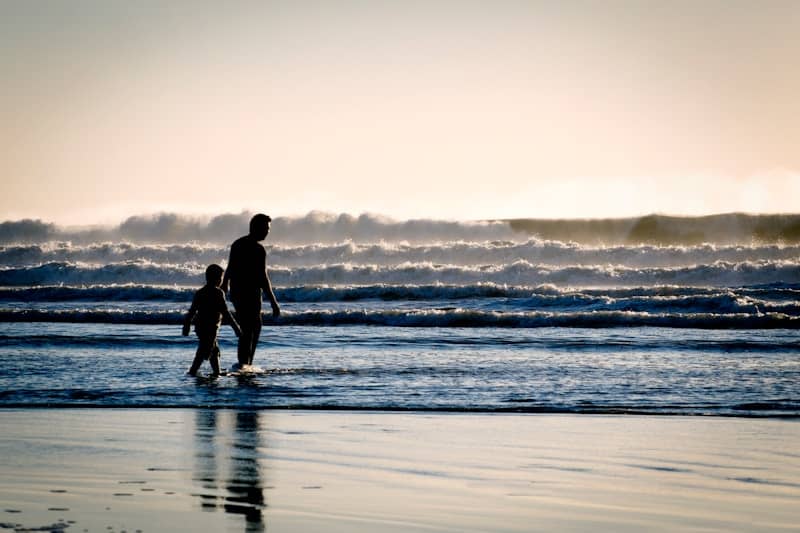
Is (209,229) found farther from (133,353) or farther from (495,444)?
(495,444)

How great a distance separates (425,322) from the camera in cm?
2066

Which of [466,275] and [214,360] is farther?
[466,275]

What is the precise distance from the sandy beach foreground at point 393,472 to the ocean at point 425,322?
43.8 inches

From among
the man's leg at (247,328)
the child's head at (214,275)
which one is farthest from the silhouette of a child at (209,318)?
the man's leg at (247,328)

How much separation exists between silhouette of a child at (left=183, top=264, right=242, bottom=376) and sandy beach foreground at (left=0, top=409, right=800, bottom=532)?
112 inches

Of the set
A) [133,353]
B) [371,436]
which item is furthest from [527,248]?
[371,436]

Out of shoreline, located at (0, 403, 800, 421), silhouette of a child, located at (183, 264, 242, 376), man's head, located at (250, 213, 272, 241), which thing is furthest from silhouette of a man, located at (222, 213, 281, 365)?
shoreline, located at (0, 403, 800, 421)

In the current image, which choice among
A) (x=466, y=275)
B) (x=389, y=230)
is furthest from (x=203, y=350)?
(x=389, y=230)

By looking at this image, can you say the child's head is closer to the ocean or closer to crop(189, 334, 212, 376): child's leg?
crop(189, 334, 212, 376): child's leg

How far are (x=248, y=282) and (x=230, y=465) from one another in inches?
226

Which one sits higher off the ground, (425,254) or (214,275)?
(425,254)

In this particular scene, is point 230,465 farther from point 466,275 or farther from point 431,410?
point 466,275

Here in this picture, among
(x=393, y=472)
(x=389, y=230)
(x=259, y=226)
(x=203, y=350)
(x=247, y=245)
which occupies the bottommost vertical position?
(x=393, y=472)

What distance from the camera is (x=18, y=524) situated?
12.3 feet
